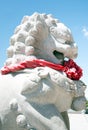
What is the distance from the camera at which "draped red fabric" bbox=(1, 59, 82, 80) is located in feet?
10.9

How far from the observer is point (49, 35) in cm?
353

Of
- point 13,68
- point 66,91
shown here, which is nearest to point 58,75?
point 66,91

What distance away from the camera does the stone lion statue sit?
123 inches

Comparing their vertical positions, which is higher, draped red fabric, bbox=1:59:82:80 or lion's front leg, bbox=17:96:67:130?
draped red fabric, bbox=1:59:82:80

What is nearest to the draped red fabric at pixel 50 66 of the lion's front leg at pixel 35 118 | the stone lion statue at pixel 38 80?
the stone lion statue at pixel 38 80

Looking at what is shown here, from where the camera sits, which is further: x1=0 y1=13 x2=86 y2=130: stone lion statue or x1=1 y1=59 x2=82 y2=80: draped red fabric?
x1=1 y1=59 x2=82 y2=80: draped red fabric

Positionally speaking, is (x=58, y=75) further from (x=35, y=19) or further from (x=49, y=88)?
(x=35, y=19)

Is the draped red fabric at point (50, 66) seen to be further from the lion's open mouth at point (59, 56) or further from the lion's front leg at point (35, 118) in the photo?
the lion's front leg at point (35, 118)

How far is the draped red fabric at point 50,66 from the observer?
3.31 meters

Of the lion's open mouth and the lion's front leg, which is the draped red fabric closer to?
the lion's open mouth

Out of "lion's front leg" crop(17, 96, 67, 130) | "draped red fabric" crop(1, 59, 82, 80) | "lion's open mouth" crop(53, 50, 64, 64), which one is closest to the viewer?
"lion's front leg" crop(17, 96, 67, 130)

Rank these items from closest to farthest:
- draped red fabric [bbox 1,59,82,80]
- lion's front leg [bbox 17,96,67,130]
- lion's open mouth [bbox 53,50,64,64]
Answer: lion's front leg [bbox 17,96,67,130] → draped red fabric [bbox 1,59,82,80] → lion's open mouth [bbox 53,50,64,64]

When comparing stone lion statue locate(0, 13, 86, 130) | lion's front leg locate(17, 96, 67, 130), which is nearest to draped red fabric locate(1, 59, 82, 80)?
stone lion statue locate(0, 13, 86, 130)

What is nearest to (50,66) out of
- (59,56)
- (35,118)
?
(59,56)
